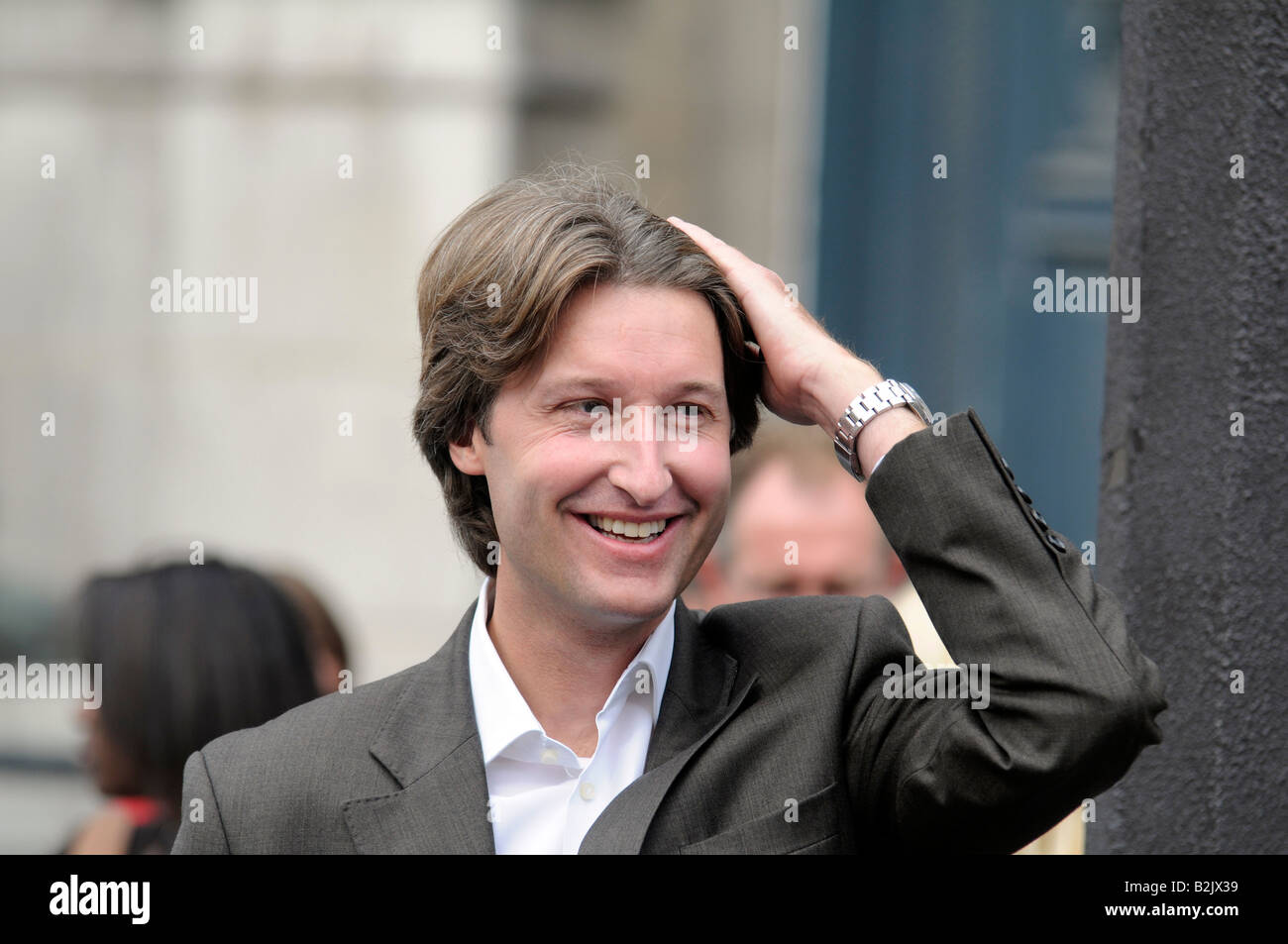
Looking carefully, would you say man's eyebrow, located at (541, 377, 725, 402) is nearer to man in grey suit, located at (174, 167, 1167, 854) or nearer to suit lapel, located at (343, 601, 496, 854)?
man in grey suit, located at (174, 167, 1167, 854)

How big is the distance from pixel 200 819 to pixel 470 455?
684mm

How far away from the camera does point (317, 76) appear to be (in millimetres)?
7648

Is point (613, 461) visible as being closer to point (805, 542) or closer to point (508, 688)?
point (508, 688)

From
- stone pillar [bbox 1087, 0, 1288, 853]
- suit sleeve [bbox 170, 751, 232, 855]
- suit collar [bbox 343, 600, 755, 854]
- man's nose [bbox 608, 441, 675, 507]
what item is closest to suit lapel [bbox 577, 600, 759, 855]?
suit collar [bbox 343, 600, 755, 854]

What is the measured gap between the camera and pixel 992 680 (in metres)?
2.19

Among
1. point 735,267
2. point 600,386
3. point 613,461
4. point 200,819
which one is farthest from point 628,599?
point 200,819

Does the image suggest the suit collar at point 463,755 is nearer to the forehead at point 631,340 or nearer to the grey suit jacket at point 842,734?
the grey suit jacket at point 842,734

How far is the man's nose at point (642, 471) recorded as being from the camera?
2279 millimetres

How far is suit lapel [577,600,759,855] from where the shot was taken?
7.36 feet

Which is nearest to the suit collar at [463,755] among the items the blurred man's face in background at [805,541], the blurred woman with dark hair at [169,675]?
the blurred woman with dark hair at [169,675]
